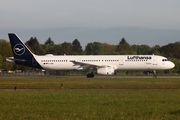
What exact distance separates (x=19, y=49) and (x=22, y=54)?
2.88 feet

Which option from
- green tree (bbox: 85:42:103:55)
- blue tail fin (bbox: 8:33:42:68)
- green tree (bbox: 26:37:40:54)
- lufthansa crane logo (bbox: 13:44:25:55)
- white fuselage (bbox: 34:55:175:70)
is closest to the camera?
white fuselage (bbox: 34:55:175:70)

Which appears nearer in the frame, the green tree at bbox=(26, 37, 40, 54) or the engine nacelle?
the engine nacelle

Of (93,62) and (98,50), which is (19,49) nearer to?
(93,62)

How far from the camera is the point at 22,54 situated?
5922 cm

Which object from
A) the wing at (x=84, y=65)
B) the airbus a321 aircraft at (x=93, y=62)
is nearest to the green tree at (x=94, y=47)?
the airbus a321 aircraft at (x=93, y=62)

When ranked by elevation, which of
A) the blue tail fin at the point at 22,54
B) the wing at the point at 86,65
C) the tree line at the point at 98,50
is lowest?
the wing at the point at 86,65

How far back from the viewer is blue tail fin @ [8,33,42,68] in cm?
5900

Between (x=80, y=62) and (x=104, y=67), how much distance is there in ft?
11.2

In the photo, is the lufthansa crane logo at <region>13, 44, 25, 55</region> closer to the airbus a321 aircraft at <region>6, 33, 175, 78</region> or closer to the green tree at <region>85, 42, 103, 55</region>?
the airbus a321 aircraft at <region>6, 33, 175, 78</region>

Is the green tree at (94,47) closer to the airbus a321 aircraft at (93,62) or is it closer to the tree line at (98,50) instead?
the tree line at (98,50)

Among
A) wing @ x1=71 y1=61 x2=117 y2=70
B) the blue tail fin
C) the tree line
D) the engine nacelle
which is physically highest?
the tree line

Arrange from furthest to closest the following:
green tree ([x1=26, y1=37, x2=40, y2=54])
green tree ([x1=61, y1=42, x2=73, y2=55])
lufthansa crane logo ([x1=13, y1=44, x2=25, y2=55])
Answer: green tree ([x1=26, y1=37, x2=40, y2=54])
green tree ([x1=61, y1=42, x2=73, y2=55])
lufthansa crane logo ([x1=13, y1=44, x2=25, y2=55])

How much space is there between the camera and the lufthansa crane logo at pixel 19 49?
59.3 metres

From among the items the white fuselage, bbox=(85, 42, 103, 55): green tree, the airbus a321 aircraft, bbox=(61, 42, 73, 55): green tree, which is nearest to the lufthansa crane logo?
Answer: the airbus a321 aircraft
